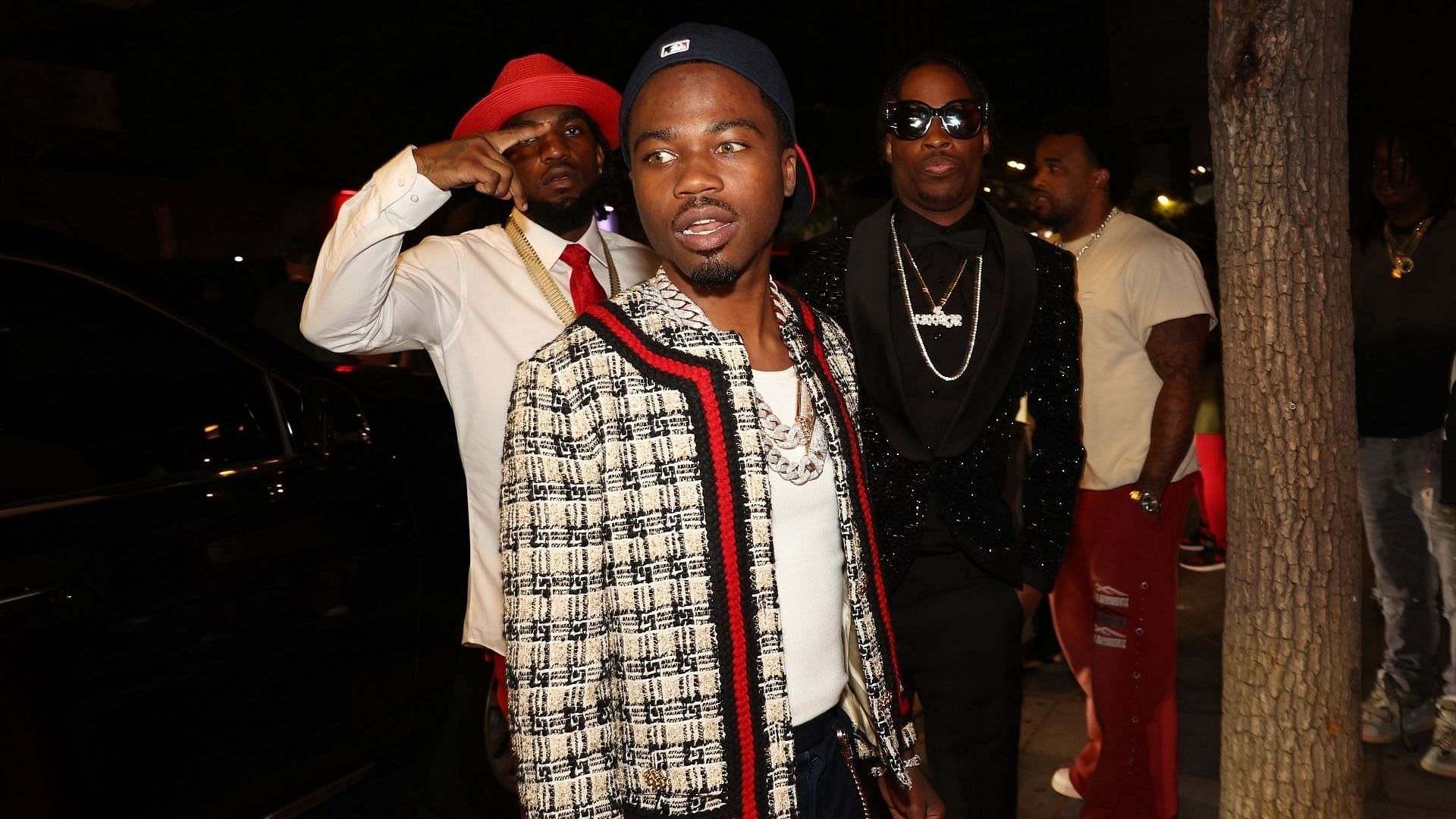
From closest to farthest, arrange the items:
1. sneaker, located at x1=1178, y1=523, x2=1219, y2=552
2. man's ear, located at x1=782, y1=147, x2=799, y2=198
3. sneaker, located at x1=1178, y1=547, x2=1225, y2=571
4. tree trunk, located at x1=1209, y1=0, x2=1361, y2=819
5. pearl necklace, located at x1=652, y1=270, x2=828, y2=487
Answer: pearl necklace, located at x1=652, y1=270, x2=828, y2=487 → man's ear, located at x1=782, y1=147, x2=799, y2=198 → tree trunk, located at x1=1209, y1=0, x2=1361, y2=819 → sneaker, located at x1=1178, y1=547, x2=1225, y2=571 → sneaker, located at x1=1178, y1=523, x2=1219, y2=552

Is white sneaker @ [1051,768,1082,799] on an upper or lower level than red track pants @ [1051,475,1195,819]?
lower

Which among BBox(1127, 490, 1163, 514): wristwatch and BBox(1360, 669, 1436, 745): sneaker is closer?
BBox(1127, 490, 1163, 514): wristwatch

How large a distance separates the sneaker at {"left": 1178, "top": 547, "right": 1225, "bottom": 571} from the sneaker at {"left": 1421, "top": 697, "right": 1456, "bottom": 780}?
276cm

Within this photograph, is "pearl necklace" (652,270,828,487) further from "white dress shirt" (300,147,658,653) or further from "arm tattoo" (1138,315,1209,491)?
"arm tattoo" (1138,315,1209,491)

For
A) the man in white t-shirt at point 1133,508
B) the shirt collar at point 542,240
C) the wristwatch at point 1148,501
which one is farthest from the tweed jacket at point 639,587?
the wristwatch at point 1148,501

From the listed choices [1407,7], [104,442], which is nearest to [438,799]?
[104,442]

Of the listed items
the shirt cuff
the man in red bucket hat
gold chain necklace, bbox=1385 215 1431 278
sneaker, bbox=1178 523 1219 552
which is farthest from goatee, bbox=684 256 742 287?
sneaker, bbox=1178 523 1219 552

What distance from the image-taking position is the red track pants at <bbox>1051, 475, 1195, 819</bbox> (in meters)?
3.40

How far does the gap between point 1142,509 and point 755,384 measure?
1.99 m

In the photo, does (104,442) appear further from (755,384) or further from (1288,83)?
(1288,83)

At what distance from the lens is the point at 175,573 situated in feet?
8.59

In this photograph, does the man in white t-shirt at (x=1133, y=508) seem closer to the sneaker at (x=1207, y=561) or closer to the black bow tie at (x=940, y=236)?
the black bow tie at (x=940, y=236)

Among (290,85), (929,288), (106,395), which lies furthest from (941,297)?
(290,85)

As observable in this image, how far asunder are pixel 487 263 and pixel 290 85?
42.7 feet
